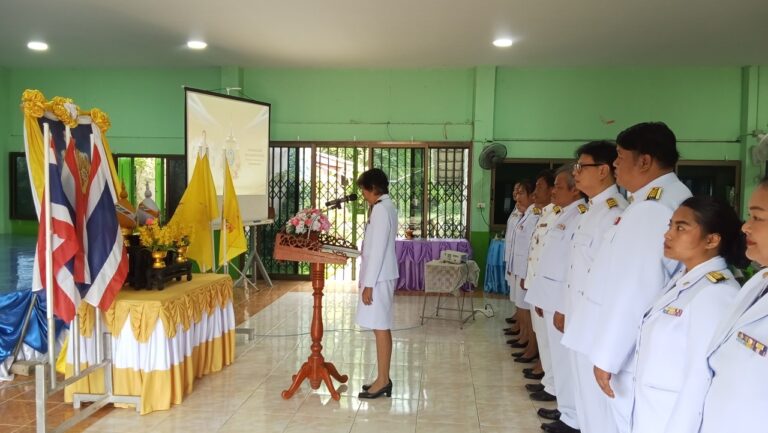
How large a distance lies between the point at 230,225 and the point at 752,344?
4.20 metres

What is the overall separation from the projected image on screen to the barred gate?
117 centimetres

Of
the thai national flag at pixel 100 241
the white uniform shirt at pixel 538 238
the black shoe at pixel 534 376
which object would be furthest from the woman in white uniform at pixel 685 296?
the thai national flag at pixel 100 241

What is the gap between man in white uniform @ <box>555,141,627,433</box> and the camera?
6.95ft

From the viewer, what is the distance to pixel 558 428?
292 centimetres

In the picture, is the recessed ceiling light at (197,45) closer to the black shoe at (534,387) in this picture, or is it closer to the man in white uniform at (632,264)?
the black shoe at (534,387)

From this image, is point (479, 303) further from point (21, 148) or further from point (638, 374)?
point (21, 148)

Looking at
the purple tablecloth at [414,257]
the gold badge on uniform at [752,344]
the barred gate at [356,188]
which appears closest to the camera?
the gold badge on uniform at [752,344]

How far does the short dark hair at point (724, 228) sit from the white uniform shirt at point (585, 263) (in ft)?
1.53

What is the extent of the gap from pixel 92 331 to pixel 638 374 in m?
2.83

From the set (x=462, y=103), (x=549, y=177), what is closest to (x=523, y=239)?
(x=549, y=177)

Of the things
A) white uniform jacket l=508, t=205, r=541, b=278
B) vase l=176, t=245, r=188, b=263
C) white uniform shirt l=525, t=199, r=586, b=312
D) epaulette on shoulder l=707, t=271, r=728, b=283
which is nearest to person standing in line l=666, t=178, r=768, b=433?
epaulette on shoulder l=707, t=271, r=728, b=283

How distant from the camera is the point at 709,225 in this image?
156 centimetres

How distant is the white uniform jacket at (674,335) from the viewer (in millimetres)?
1448

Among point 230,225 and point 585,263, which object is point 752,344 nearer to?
point 585,263
